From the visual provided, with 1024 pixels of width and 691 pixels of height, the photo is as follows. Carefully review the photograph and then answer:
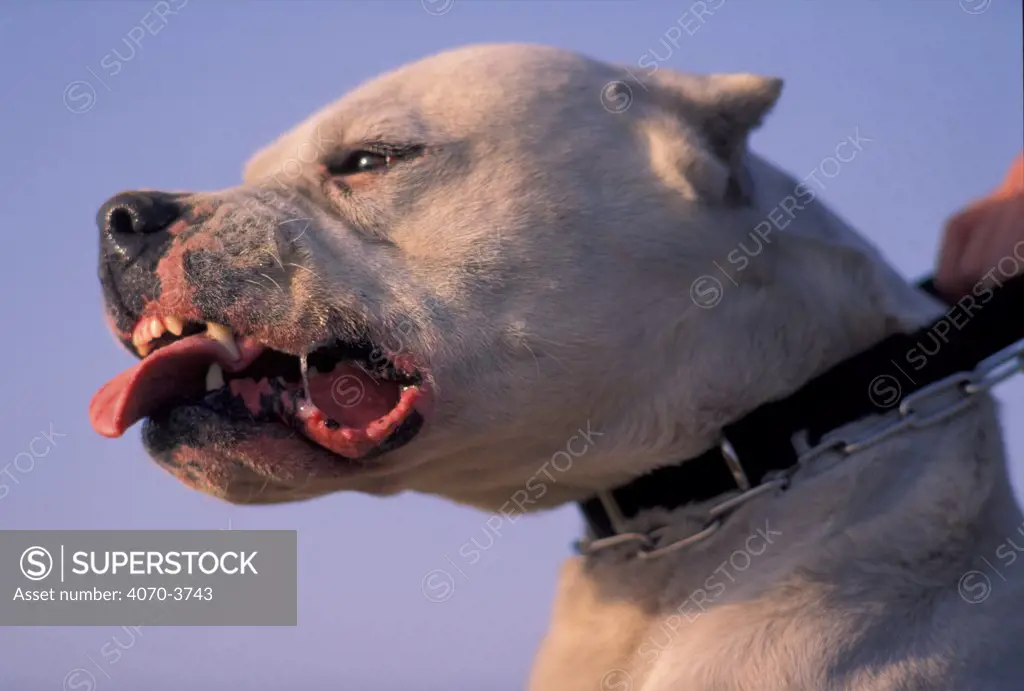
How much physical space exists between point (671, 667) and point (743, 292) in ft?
3.27

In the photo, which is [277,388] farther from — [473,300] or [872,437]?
[872,437]

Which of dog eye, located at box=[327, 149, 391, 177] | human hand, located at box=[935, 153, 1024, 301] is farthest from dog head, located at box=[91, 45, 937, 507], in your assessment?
human hand, located at box=[935, 153, 1024, 301]

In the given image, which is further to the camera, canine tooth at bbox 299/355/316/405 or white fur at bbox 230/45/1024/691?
canine tooth at bbox 299/355/316/405

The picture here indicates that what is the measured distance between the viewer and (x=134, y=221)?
124 inches

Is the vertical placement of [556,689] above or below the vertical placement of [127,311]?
below

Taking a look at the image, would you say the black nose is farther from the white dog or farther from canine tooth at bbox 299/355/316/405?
canine tooth at bbox 299/355/316/405

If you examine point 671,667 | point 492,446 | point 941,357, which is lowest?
point 671,667

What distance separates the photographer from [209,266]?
119 inches

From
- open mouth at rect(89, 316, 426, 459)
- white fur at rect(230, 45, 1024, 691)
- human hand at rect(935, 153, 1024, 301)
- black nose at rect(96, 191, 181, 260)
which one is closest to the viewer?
white fur at rect(230, 45, 1024, 691)

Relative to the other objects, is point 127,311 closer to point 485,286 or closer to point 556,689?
point 485,286

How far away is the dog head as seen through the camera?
297 centimetres

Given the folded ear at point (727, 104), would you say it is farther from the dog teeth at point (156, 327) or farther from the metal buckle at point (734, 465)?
the dog teeth at point (156, 327)

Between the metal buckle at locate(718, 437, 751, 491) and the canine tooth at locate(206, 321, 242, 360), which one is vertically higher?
the canine tooth at locate(206, 321, 242, 360)

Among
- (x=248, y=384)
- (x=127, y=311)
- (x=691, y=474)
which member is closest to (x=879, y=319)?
(x=691, y=474)
